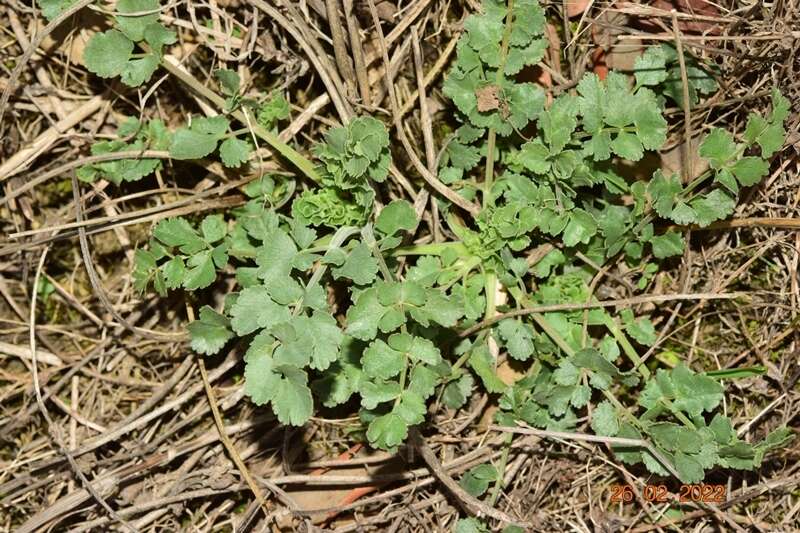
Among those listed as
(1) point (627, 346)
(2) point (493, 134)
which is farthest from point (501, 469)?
(2) point (493, 134)

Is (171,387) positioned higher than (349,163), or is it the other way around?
(349,163)

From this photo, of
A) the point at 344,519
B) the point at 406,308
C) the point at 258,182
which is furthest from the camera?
the point at 344,519

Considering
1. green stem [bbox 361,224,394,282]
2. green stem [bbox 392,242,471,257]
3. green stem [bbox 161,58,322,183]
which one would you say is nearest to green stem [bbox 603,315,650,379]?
green stem [bbox 392,242,471,257]

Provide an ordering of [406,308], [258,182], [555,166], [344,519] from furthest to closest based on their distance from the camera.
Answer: [344,519]
[258,182]
[555,166]
[406,308]

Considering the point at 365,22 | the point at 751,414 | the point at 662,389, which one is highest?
the point at 365,22

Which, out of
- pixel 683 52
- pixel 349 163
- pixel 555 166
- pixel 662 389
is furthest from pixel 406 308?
pixel 683 52

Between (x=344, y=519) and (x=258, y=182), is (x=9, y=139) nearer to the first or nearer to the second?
(x=258, y=182)

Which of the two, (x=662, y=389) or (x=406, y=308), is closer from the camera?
(x=406, y=308)
